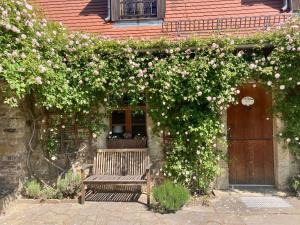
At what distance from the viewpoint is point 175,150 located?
17.5ft

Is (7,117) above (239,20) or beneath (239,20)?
beneath

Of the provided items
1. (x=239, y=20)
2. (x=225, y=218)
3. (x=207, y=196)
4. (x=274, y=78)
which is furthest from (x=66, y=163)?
(x=239, y=20)

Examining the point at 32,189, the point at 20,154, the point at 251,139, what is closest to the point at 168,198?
the point at 251,139

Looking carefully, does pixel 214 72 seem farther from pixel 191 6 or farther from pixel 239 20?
pixel 191 6

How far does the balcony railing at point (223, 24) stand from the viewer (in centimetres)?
611

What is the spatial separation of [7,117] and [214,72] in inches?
152

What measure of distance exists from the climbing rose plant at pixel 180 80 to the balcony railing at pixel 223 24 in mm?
1130

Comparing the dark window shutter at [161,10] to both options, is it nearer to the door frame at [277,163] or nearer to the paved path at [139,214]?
the door frame at [277,163]

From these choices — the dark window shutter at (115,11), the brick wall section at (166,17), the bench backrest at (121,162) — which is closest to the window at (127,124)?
the bench backrest at (121,162)

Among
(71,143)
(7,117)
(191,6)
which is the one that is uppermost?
(191,6)

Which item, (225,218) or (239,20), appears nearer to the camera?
(225,218)

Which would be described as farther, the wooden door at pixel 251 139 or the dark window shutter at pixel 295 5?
the dark window shutter at pixel 295 5

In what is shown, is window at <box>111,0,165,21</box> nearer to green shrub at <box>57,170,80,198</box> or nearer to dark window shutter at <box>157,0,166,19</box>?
dark window shutter at <box>157,0,166,19</box>

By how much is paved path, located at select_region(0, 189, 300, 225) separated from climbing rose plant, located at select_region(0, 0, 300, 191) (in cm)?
77
